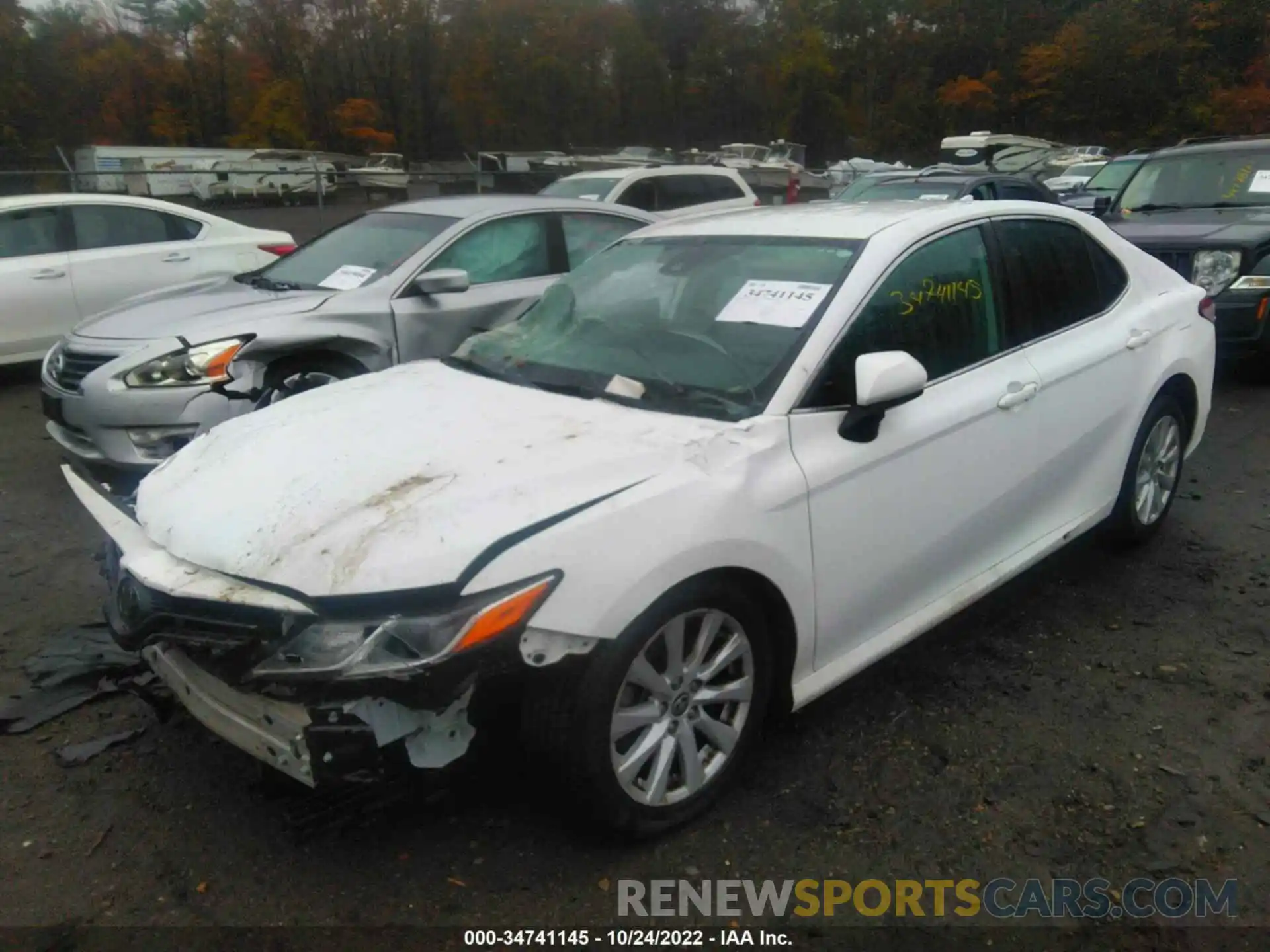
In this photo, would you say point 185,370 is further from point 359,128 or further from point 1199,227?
point 359,128

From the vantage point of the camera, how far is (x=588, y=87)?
6391 centimetres

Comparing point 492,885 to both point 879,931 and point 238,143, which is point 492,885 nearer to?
point 879,931

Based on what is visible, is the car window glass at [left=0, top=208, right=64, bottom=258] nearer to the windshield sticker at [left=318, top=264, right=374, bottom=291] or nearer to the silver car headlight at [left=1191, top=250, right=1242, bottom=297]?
the windshield sticker at [left=318, top=264, right=374, bottom=291]

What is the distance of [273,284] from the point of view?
625 centimetres

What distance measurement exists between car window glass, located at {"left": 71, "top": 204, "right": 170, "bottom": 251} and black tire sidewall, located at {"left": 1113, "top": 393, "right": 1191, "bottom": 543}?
8.01 meters

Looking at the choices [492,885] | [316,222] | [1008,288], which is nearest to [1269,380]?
[1008,288]

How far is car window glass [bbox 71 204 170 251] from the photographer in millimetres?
8703

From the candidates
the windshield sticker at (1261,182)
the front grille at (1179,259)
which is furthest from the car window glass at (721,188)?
the windshield sticker at (1261,182)

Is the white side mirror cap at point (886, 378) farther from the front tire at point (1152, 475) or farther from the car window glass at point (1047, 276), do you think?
the front tire at point (1152, 475)

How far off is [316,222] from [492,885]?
1749 cm

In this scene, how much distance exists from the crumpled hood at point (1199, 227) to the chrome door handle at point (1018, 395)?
4964 mm

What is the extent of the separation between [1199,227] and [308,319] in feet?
22.0

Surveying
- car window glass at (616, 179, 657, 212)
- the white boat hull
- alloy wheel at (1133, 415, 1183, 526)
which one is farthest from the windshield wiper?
the white boat hull

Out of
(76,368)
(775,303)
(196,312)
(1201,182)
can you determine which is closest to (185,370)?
(196,312)
